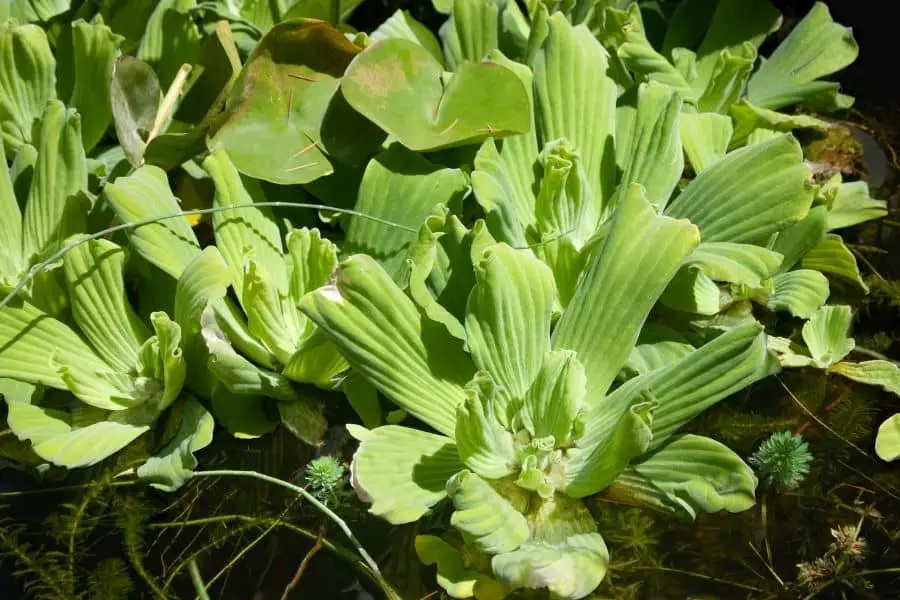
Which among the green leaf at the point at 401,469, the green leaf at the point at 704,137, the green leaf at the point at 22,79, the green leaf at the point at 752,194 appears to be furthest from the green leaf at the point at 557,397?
the green leaf at the point at 22,79

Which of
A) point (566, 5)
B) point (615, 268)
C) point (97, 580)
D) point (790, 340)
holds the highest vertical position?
point (566, 5)

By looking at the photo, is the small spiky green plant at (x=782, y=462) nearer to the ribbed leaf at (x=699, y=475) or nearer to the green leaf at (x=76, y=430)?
the ribbed leaf at (x=699, y=475)

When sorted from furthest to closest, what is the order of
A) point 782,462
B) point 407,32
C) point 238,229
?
point 407,32, point 238,229, point 782,462

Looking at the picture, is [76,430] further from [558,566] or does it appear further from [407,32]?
[407,32]

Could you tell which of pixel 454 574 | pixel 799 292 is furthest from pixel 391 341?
pixel 799 292

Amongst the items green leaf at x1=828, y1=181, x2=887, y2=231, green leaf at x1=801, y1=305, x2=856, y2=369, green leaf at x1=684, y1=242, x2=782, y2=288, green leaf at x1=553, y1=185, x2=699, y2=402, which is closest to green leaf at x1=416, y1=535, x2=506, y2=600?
green leaf at x1=553, y1=185, x2=699, y2=402

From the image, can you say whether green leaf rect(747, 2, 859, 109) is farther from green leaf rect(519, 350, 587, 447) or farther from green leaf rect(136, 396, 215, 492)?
green leaf rect(136, 396, 215, 492)

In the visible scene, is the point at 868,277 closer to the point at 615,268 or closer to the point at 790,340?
the point at 790,340

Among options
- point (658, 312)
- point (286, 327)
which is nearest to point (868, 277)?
point (658, 312)
